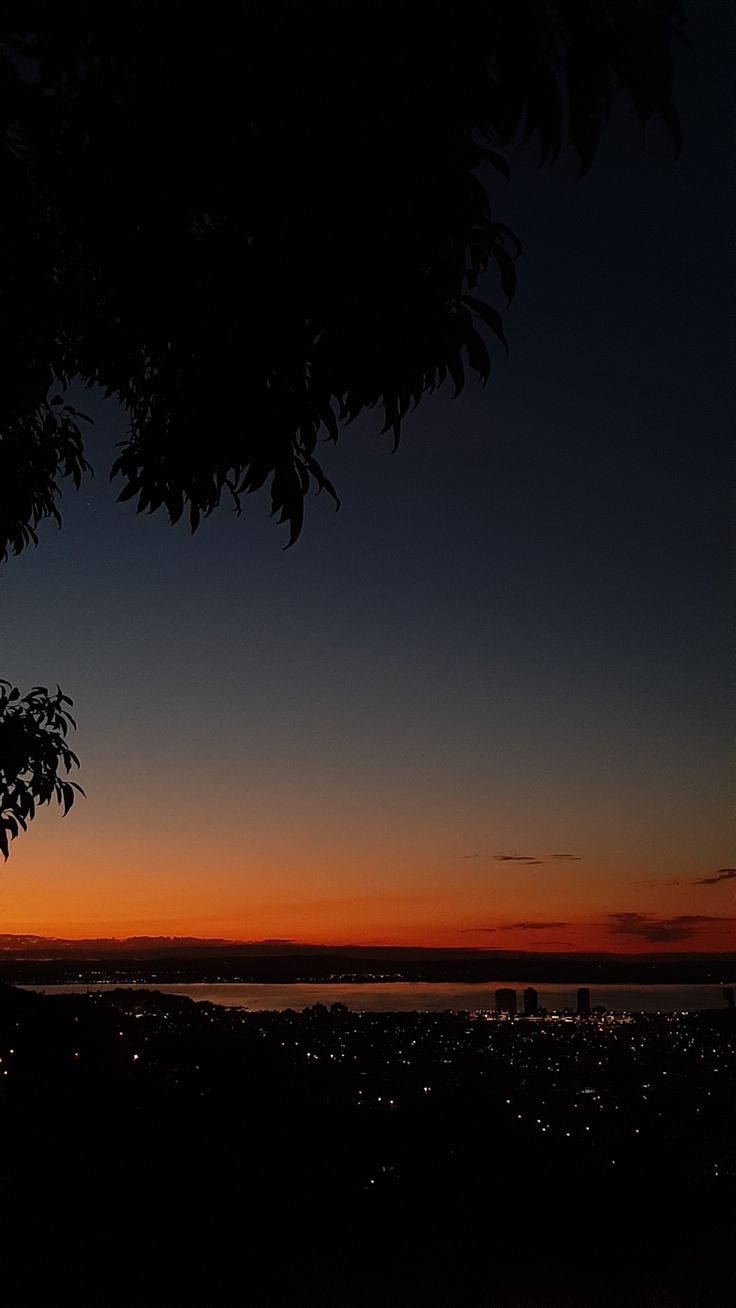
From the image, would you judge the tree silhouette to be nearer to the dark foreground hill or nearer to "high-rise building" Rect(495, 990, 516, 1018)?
the dark foreground hill

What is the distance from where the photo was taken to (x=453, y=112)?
3.62 metres

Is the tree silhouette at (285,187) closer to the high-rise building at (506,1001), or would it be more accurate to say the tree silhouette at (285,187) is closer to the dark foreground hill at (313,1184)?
the dark foreground hill at (313,1184)

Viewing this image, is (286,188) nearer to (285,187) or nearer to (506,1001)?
(285,187)

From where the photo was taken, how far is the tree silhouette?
10.4 ft

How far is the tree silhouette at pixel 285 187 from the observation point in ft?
10.4

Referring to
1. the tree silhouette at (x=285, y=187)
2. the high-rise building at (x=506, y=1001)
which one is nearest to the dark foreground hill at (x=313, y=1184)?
the tree silhouette at (x=285, y=187)

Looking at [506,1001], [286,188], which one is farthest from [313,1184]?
[506,1001]

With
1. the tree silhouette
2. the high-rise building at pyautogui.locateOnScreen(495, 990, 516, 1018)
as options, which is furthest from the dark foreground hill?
the high-rise building at pyautogui.locateOnScreen(495, 990, 516, 1018)

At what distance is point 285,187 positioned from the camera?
4.04 meters

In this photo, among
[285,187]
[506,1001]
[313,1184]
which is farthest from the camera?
[506,1001]

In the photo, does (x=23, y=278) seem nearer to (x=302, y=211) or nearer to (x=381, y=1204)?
(x=302, y=211)

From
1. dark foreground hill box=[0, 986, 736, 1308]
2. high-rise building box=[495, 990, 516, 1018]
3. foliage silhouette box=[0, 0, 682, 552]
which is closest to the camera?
foliage silhouette box=[0, 0, 682, 552]

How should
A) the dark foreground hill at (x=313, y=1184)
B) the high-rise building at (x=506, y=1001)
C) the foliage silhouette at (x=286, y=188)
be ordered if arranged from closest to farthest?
the foliage silhouette at (x=286, y=188)
the dark foreground hill at (x=313, y=1184)
the high-rise building at (x=506, y=1001)

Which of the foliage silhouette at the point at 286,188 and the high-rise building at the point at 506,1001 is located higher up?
the foliage silhouette at the point at 286,188
